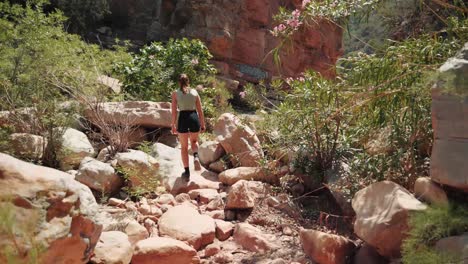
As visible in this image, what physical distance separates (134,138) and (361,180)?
3662mm

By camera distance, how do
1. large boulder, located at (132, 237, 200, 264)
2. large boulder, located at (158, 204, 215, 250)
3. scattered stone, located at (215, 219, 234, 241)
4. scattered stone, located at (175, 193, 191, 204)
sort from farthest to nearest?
scattered stone, located at (175, 193, 191, 204) < scattered stone, located at (215, 219, 234, 241) < large boulder, located at (158, 204, 215, 250) < large boulder, located at (132, 237, 200, 264)

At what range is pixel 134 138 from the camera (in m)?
6.75

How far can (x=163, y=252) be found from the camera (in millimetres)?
3512

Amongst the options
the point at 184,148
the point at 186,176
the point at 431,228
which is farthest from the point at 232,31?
the point at 431,228

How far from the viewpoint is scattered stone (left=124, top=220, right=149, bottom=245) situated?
3838mm

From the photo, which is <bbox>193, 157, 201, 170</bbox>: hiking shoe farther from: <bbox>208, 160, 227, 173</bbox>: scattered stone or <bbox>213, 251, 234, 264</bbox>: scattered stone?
<bbox>213, 251, 234, 264</bbox>: scattered stone

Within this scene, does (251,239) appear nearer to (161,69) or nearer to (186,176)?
(186,176)

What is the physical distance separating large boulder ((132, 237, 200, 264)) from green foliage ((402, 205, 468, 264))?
5.39ft

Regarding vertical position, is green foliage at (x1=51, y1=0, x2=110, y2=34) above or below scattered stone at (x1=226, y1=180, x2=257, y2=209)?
above

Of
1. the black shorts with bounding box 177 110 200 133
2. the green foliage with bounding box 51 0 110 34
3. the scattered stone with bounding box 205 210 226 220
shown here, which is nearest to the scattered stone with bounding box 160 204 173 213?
the scattered stone with bounding box 205 210 226 220

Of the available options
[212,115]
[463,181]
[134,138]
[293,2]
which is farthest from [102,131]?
[293,2]

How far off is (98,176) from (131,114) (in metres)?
1.85

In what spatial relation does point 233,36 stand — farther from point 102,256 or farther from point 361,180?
point 102,256

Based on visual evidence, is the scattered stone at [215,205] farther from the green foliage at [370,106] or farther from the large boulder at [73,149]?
the large boulder at [73,149]
